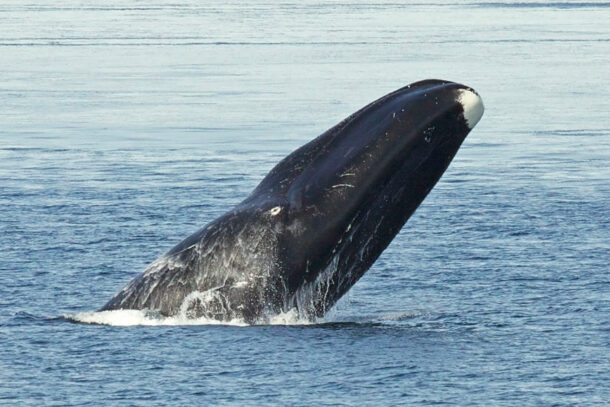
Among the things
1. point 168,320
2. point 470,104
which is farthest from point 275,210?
point 470,104

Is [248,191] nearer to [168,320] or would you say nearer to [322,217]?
[168,320]

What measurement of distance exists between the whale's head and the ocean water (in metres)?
0.88

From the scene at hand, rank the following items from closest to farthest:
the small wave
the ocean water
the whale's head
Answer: the ocean water
the whale's head
the small wave

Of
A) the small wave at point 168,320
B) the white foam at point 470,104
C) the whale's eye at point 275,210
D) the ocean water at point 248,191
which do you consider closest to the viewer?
the ocean water at point 248,191

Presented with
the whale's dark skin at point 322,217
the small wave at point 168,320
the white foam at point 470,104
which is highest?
the white foam at point 470,104

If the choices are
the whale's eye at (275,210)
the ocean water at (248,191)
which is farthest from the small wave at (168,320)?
the whale's eye at (275,210)

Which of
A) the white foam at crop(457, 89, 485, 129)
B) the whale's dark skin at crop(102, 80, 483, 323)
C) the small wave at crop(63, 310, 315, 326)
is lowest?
A: the small wave at crop(63, 310, 315, 326)

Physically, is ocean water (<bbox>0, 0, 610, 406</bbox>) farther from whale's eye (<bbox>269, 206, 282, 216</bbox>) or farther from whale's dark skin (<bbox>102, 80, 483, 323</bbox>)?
whale's eye (<bbox>269, 206, 282, 216</bbox>)

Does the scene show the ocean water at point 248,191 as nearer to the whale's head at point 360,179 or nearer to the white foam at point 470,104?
the whale's head at point 360,179

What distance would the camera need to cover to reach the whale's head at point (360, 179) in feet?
47.6

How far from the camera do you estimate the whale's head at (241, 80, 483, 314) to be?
14508 mm

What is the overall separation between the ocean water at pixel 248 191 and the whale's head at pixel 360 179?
2.88 ft

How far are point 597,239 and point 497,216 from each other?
2.62m

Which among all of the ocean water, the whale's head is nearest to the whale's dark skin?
the whale's head
